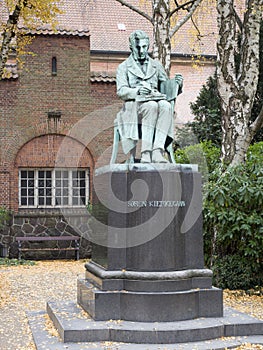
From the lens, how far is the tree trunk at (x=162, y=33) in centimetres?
1422

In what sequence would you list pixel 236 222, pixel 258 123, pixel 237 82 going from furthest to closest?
pixel 237 82 < pixel 258 123 < pixel 236 222

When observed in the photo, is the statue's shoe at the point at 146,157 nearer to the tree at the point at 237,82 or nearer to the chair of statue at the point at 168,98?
the chair of statue at the point at 168,98

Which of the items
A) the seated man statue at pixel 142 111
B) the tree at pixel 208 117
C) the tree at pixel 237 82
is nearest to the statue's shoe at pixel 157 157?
the seated man statue at pixel 142 111

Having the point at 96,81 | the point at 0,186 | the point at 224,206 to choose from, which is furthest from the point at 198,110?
the point at 224,206

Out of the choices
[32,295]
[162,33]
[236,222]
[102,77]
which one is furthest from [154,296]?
[102,77]

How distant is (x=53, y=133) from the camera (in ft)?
62.7

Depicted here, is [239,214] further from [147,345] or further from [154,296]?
[147,345]

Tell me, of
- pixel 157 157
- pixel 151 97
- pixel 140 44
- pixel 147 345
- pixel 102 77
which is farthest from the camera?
pixel 102 77

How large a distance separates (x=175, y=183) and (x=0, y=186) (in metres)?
A: 11.6

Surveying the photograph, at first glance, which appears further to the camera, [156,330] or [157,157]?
[157,157]

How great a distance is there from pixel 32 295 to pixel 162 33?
6.96 metres

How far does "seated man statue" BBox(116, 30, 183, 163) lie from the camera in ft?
26.9

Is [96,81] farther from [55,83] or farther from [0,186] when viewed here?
[0,186]

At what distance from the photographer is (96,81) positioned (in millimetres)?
19562
